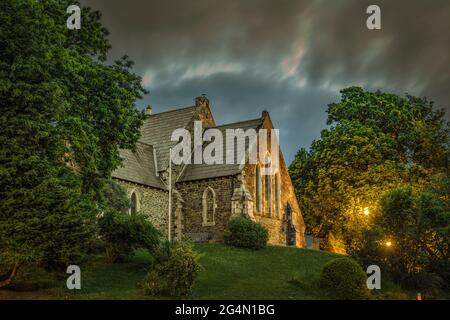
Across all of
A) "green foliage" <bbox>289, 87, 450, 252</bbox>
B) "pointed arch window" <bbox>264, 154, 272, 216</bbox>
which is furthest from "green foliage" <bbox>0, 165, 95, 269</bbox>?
"green foliage" <bbox>289, 87, 450, 252</bbox>

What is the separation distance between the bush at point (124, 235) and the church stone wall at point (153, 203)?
381 inches

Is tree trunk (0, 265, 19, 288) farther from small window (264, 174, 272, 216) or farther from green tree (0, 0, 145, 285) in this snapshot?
small window (264, 174, 272, 216)

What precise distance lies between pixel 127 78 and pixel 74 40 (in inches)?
125

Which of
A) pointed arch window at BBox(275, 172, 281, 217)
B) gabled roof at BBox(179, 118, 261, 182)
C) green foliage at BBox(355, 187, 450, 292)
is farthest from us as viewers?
pointed arch window at BBox(275, 172, 281, 217)

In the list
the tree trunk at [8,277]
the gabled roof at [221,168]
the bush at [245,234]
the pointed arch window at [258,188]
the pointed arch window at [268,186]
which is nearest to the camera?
the tree trunk at [8,277]

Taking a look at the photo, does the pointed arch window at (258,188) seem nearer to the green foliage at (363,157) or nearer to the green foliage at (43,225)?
the green foliage at (363,157)

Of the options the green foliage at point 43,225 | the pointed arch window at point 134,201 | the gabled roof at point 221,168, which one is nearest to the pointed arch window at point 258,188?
the gabled roof at point 221,168

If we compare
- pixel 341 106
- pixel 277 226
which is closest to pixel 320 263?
pixel 277 226

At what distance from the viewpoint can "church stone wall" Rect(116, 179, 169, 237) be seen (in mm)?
34031

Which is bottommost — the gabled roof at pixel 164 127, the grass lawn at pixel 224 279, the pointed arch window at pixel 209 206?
the grass lawn at pixel 224 279

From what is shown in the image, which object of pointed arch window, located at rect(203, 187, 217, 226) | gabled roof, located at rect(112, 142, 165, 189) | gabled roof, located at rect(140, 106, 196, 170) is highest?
gabled roof, located at rect(140, 106, 196, 170)

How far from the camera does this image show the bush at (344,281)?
62.8 feet

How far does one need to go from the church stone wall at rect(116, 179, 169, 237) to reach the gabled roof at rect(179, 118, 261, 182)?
207cm

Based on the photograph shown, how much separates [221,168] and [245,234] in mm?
6896
